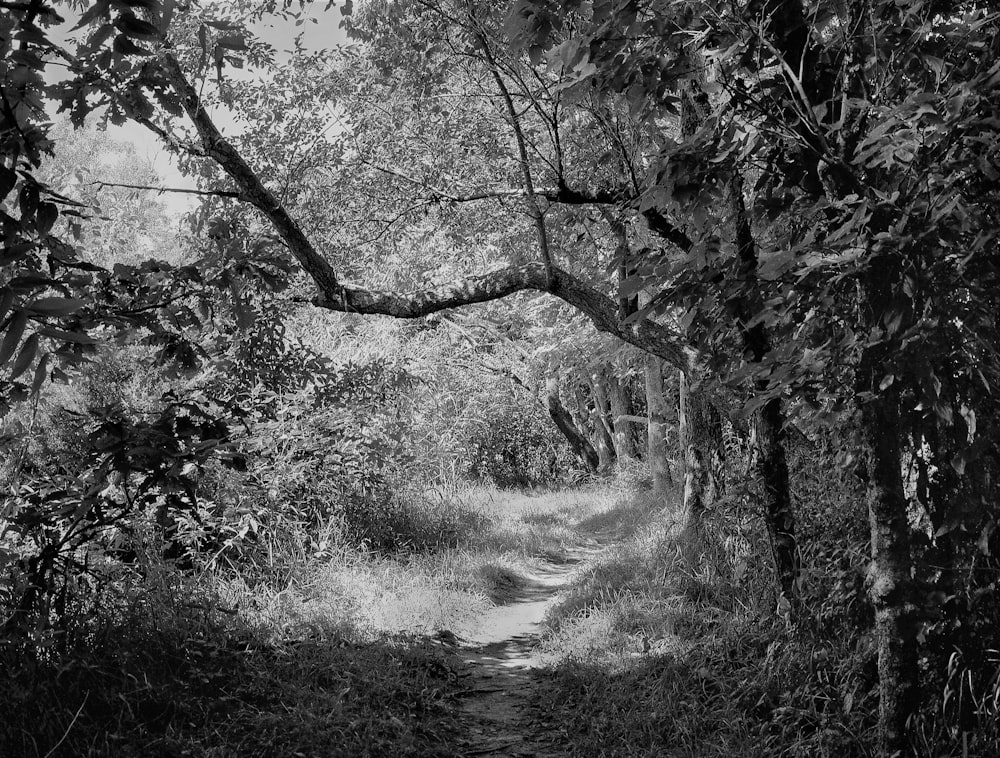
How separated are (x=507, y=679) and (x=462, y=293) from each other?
3391 millimetres

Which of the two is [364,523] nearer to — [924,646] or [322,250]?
[322,250]

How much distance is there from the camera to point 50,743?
3586 millimetres

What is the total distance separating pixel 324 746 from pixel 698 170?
143 inches

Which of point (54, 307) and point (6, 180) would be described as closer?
point (54, 307)

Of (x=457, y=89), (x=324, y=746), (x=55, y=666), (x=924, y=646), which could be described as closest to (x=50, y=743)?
(x=55, y=666)

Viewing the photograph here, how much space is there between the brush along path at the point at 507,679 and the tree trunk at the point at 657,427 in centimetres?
496

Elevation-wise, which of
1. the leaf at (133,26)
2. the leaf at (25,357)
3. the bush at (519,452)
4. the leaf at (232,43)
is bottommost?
the bush at (519,452)

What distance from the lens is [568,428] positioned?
73.6 ft

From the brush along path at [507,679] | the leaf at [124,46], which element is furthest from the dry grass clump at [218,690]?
the leaf at [124,46]

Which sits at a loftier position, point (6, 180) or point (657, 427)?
point (6, 180)

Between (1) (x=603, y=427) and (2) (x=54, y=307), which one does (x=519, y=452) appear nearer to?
(1) (x=603, y=427)

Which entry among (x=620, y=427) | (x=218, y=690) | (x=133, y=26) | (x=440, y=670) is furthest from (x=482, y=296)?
(x=620, y=427)

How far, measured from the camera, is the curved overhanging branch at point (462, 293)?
6449 mm

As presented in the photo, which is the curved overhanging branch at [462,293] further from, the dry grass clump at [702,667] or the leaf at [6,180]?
the leaf at [6,180]
